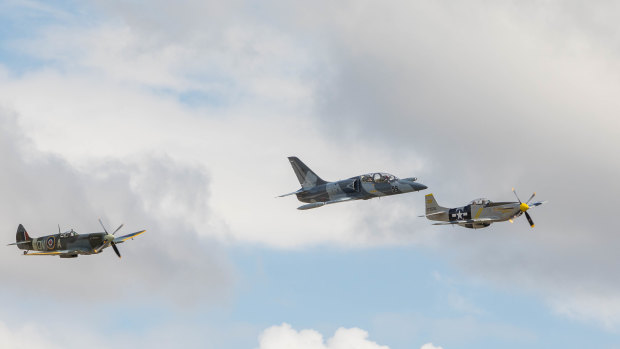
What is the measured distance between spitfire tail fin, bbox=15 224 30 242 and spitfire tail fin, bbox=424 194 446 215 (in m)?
58.0

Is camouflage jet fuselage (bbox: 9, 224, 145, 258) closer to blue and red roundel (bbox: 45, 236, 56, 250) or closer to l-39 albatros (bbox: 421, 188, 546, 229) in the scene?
blue and red roundel (bbox: 45, 236, 56, 250)

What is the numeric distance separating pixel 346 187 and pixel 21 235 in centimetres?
4764

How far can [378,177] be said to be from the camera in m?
137

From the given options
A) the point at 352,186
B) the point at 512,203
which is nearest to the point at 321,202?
the point at 352,186

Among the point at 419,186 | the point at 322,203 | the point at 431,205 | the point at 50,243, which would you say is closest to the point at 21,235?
the point at 50,243

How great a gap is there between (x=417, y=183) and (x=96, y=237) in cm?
4464

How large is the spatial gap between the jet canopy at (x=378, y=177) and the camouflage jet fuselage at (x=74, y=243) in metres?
32.1

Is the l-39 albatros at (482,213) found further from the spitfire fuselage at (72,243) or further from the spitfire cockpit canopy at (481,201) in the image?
the spitfire fuselage at (72,243)

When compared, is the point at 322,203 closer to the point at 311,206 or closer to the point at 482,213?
the point at 311,206

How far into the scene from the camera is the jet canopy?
5364 inches

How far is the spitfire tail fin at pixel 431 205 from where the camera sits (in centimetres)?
14062

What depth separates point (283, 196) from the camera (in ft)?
455

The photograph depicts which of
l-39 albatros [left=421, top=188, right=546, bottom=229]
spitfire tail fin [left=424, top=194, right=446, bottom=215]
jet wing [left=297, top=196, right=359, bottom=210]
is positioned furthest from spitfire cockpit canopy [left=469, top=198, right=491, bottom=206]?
jet wing [left=297, top=196, right=359, bottom=210]

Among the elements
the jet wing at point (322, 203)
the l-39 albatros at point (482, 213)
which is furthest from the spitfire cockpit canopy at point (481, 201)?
the jet wing at point (322, 203)
